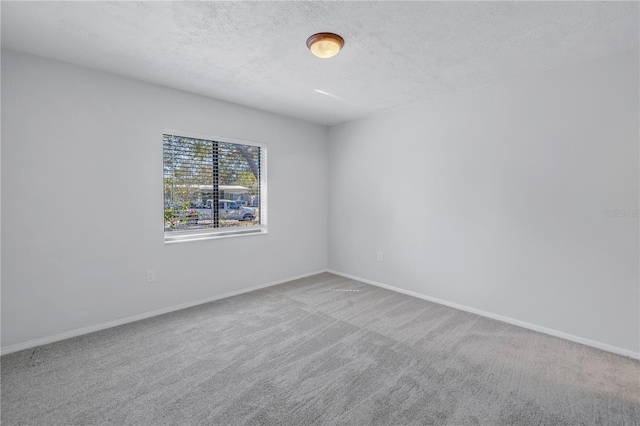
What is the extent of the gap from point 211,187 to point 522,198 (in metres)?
3.41

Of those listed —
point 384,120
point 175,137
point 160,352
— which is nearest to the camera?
point 160,352

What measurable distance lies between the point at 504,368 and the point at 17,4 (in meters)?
4.14

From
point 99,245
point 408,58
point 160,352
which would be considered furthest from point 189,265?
point 408,58

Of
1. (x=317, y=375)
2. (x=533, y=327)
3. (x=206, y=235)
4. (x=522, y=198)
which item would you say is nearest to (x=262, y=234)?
(x=206, y=235)

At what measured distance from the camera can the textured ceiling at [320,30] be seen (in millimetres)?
1900

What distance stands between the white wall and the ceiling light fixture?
6.08 feet

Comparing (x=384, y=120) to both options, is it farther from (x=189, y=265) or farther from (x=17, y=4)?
(x=17, y=4)

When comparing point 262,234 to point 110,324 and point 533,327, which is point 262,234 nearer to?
point 110,324

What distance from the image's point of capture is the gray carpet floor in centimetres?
179

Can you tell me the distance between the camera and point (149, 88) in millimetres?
3119

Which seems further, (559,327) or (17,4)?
(559,327)

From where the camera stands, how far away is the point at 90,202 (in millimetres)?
2801

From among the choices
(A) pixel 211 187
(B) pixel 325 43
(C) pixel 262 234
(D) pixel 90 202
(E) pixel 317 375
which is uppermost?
(B) pixel 325 43

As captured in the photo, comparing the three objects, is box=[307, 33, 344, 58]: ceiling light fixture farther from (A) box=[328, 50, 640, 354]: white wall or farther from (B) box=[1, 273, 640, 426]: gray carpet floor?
(B) box=[1, 273, 640, 426]: gray carpet floor
